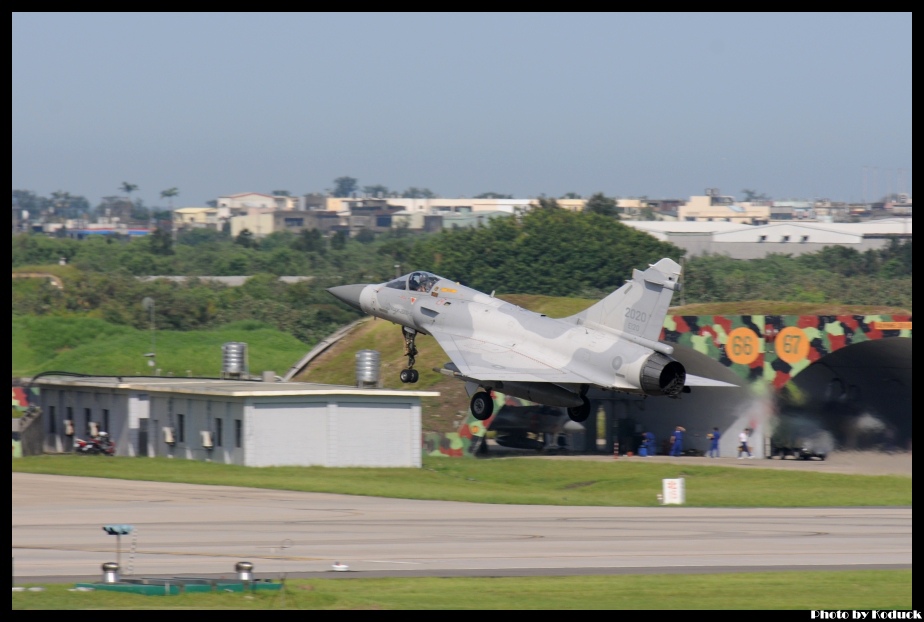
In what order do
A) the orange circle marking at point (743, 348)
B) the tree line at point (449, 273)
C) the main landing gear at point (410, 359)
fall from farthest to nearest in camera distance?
the tree line at point (449, 273)
the orange circle marking at point (743, 348)
the main landing gear at point (410, 359)

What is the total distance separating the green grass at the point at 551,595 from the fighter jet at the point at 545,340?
609 inches

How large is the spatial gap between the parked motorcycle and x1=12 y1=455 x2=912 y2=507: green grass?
360cm

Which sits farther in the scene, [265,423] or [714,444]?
[714,444]

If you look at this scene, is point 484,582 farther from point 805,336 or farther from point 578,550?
point 805,336

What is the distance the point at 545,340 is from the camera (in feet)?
139

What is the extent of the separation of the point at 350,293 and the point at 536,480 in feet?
30.9

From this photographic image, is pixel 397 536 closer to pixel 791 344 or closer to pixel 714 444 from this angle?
pixel 714 444

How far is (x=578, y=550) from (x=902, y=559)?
703cm

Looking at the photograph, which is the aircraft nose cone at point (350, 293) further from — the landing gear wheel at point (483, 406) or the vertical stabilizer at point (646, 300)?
the vertical stabilizer at point (646, 300)

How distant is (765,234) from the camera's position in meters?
173

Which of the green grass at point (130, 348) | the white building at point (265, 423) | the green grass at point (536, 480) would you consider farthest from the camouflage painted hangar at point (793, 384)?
the green grass at point (130, 348)

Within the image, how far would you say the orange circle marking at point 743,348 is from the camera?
52.6 m

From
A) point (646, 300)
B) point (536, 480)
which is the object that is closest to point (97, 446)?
point (536, 480)
